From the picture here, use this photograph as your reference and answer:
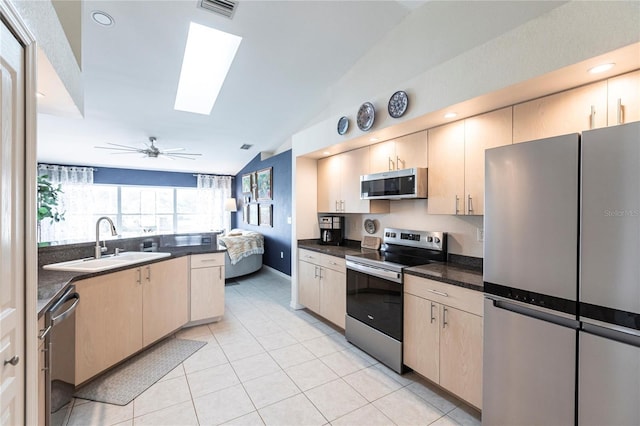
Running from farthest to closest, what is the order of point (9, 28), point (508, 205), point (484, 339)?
1. point (484, 339)
2. point (508, 205)
3. point (9, 28)

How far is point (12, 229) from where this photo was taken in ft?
3.22

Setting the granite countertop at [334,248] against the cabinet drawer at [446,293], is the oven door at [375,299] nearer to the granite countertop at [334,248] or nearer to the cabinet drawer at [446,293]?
the cabinet drawer at [446,293]

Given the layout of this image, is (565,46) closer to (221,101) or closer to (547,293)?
(547,293)

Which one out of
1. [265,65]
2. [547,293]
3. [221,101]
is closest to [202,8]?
[265,65]

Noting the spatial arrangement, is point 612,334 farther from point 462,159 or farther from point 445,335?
point 462,159

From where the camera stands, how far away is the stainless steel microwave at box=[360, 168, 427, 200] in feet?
8.07

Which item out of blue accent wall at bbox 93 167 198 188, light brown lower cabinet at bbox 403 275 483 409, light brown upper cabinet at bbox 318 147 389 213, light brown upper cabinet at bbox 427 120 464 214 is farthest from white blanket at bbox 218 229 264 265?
light brown upper cabinet at bbox 427 120 464 214

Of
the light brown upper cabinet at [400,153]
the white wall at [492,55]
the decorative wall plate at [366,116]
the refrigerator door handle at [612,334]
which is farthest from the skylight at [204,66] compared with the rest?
the refrigerator door handle at [612,334]

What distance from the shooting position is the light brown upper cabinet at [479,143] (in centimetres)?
196

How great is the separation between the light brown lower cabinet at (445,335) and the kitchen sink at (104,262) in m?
2.34

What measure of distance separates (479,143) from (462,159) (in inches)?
6.4

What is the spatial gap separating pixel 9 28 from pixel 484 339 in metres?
2.53

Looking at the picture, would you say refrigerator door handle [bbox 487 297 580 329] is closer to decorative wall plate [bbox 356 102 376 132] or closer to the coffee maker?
decorative wall plate [bbox 356 102 376 132]

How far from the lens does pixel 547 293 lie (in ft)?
4.65
